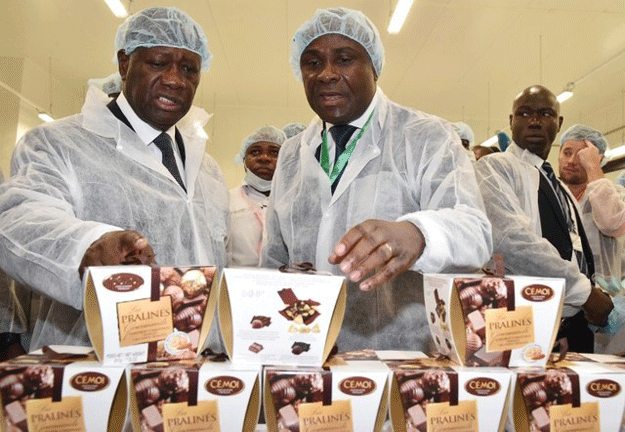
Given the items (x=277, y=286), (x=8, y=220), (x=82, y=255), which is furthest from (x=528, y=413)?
(x=8, y=220)

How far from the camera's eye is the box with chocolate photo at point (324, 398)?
2.87ft

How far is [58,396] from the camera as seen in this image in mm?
859

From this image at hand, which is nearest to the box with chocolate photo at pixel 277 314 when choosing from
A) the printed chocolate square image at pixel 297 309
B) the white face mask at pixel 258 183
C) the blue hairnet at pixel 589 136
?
the printed chocolate square image at pixel 297 309

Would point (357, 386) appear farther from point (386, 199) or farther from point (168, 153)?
point (168, 153)

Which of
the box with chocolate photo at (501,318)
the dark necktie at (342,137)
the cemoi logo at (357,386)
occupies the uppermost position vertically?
the dark necktie at (342,137)

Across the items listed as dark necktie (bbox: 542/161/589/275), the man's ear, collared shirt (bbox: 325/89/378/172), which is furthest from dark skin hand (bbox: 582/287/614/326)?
the man's ear

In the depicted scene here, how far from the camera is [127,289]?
35.2 inches

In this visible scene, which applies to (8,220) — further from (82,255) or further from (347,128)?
(347,128)

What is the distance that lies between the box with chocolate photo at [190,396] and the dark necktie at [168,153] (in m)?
0.82

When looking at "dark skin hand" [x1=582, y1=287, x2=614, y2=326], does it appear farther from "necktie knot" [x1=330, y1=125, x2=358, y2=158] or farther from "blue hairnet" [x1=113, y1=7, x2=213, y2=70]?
"blue hairnet" [x1=113, y1=7, x2=213, y2=70]

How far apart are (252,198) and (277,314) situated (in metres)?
2.59

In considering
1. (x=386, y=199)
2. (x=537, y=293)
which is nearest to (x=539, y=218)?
(x=386, y=199)

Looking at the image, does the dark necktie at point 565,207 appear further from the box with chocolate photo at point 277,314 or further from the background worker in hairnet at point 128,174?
the box with chocolate photo at point 277,314

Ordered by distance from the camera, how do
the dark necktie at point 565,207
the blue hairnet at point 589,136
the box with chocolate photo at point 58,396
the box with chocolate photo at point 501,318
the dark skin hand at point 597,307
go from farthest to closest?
the blue hairnet at point 589,136 < the dark necktie at point 565,207 < the dark skin hand at point 597,307 < the box with chocolate photo at point 501,318 < the box with chocolate photo at point 58,396
